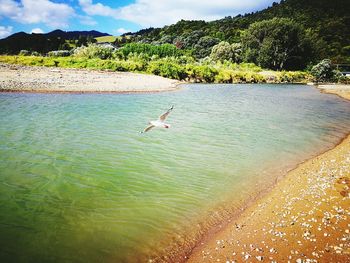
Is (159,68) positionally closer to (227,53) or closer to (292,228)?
(227,53)

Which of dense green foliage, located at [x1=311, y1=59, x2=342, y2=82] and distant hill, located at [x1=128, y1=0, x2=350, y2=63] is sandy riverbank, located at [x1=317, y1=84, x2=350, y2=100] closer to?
dense green foliage, located at [x1=311, y1=59, x2=342, y2=82]

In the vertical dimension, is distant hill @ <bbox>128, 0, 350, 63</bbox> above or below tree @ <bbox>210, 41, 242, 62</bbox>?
above

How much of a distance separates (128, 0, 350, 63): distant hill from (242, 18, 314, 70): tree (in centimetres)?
2350

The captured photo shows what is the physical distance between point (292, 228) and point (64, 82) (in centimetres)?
3583

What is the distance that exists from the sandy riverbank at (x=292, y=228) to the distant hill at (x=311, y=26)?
113 m

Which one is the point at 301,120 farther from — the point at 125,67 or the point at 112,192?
the point at 125,67

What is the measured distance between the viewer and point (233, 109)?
2800 cm

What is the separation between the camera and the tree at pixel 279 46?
84.1 m

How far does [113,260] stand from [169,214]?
245 centimetres

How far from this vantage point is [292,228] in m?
7.29

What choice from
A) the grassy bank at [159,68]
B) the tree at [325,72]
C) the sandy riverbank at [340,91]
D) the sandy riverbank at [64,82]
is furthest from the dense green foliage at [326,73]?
the sandy riverbank at [64,82]

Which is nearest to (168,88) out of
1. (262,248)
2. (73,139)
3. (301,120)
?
(301,120)

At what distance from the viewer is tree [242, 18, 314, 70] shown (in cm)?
8414

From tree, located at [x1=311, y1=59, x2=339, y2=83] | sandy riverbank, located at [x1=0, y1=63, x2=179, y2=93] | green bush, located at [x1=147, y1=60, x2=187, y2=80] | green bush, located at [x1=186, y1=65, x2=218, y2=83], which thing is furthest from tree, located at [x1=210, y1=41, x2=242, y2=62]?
sandy riverbank, located at [x1=0, y1=63, x2=179, y2=93]
